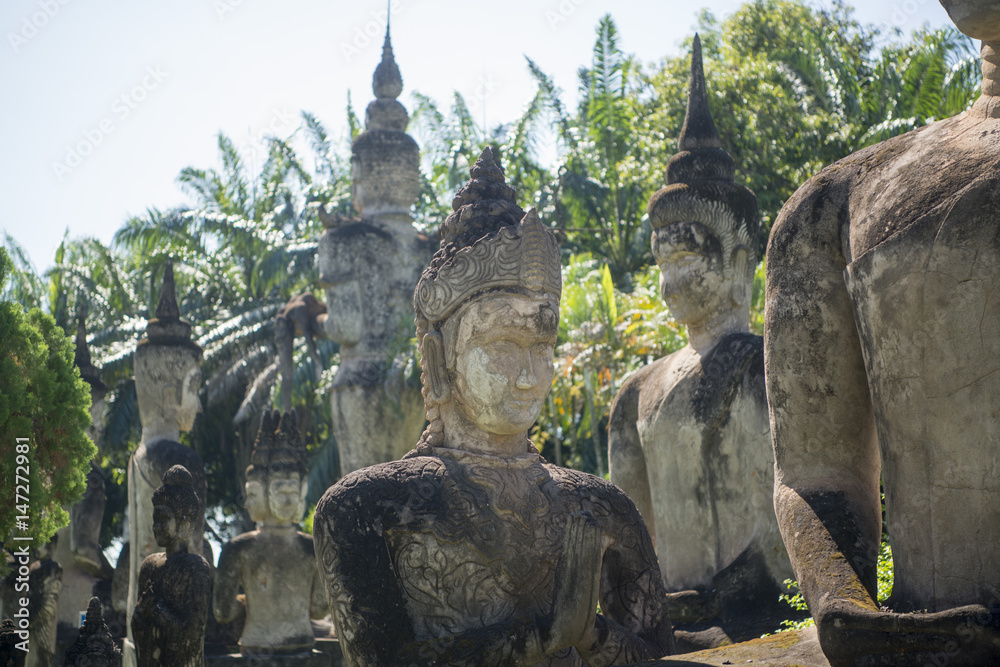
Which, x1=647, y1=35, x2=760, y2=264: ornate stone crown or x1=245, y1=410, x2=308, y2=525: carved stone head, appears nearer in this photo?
x1=647, y1=35, x2=760, y2=264: ornate stone crown

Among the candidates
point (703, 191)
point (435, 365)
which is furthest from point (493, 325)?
point (703, 191)

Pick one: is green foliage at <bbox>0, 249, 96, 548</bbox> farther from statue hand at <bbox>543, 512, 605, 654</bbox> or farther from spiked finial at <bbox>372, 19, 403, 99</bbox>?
spiked finial at <bbox>372, 19, 403, 99</bbox>

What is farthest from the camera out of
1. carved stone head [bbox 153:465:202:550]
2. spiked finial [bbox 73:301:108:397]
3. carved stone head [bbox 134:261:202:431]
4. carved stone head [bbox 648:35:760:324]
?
spiked finial [bbox 73:301:108:397]

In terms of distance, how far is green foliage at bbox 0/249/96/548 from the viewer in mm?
6973

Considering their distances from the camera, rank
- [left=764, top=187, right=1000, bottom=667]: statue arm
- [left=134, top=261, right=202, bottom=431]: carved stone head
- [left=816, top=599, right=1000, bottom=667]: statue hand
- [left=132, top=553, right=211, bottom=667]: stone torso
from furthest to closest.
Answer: [left=134, top=261, right=202, bottom=431]: carved stone head
[left=132, top=553, right=211, bottom=667]: stone torso
[left=764, top=187, right=1000, bottom=667]: statue arm
[left=816, top=599, right=1000, bottom=667]: statue hand

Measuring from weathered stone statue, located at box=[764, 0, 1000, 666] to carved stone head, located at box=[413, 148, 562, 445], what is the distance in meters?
1.18

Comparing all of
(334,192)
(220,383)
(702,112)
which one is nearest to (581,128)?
(334,192)

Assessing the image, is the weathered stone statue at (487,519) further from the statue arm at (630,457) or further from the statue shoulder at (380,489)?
the statue arm at (630,457)

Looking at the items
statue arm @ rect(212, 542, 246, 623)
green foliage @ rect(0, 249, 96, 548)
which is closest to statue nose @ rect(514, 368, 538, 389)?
green foliage @ rect(0, 249, 96, 548)

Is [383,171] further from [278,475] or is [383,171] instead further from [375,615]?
[375,615]

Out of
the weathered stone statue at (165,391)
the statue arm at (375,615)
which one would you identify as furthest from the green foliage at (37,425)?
the statue arm at (375,615)

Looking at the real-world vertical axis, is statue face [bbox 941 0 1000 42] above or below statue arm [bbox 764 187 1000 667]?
above

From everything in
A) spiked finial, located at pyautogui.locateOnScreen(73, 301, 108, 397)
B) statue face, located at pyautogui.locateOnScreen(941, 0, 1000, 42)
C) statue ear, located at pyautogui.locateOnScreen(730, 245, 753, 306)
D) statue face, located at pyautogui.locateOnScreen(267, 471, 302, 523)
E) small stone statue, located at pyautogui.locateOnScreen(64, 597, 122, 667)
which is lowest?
small stone statue, located at pyautogui.locateOnScreen(64, 597, 122, 667)

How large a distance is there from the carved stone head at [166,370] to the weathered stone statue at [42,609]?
1519 millimetres
